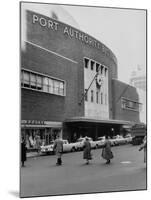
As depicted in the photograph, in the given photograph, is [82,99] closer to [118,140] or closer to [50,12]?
[118,140]

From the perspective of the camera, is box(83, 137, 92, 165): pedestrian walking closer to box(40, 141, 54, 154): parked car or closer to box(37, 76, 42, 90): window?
box(40, 141, 54, 154): parked car

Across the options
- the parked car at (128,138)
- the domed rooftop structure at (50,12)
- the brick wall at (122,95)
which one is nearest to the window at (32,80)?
the domed rooftop structure at (50,12)

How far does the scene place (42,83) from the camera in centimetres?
1110

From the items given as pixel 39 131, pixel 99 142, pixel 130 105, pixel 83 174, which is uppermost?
pixel 130 105

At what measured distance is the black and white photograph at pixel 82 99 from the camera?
428 inches

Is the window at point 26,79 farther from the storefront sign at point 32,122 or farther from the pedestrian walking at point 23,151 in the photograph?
the pedestrian walking at point 23,151

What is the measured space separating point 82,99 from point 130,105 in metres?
1.66

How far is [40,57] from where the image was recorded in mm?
11023

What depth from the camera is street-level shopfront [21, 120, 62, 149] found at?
35.5 ft

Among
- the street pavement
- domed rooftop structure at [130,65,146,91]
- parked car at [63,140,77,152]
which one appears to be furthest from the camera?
domed rooftop structure at [130,65,146,91]

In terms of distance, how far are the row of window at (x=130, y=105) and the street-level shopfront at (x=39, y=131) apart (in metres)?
2.28

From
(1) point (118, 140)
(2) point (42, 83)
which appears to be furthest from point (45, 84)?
(1) point (118, 140)

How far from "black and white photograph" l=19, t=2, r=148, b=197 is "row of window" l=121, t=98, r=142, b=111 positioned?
1.2 inches

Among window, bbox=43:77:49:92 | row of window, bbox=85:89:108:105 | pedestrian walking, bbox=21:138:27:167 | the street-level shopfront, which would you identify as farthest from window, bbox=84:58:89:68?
pedestrian walking, bbox=21:138:27:167
